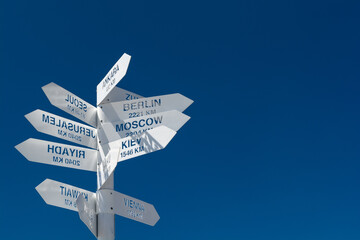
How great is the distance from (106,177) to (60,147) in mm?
827

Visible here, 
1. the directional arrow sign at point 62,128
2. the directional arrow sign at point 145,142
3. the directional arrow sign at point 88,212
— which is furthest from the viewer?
the directional arrow sign at point 62,128

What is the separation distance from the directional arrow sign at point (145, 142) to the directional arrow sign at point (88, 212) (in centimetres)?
60

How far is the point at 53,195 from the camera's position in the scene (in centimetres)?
514

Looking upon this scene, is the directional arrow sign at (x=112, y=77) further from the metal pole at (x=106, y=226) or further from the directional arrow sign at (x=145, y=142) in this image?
the metal pole at (x=106, y=226)

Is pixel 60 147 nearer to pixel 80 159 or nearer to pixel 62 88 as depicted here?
pixel 80 159

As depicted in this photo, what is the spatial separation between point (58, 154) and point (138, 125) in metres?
1.03

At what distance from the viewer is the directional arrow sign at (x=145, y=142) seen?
4.86 m

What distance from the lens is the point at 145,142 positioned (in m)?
4.98

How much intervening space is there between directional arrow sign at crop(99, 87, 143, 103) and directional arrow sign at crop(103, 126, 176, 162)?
715mm

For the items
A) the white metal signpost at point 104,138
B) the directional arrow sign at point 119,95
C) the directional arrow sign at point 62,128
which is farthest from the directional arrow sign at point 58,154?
the directional arrow sign at point 119,95

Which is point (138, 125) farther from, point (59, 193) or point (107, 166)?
point (59, 193)

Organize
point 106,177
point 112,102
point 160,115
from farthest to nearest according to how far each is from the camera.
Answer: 1. point 112,102
2. point 160,115
3. point 106,177

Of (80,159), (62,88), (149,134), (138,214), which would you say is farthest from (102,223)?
(62,88)

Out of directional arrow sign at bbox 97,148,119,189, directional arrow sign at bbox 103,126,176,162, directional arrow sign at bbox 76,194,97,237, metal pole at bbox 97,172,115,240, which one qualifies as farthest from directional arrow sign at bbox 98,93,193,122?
directional arrow sign at bbox 76,194,97,237
